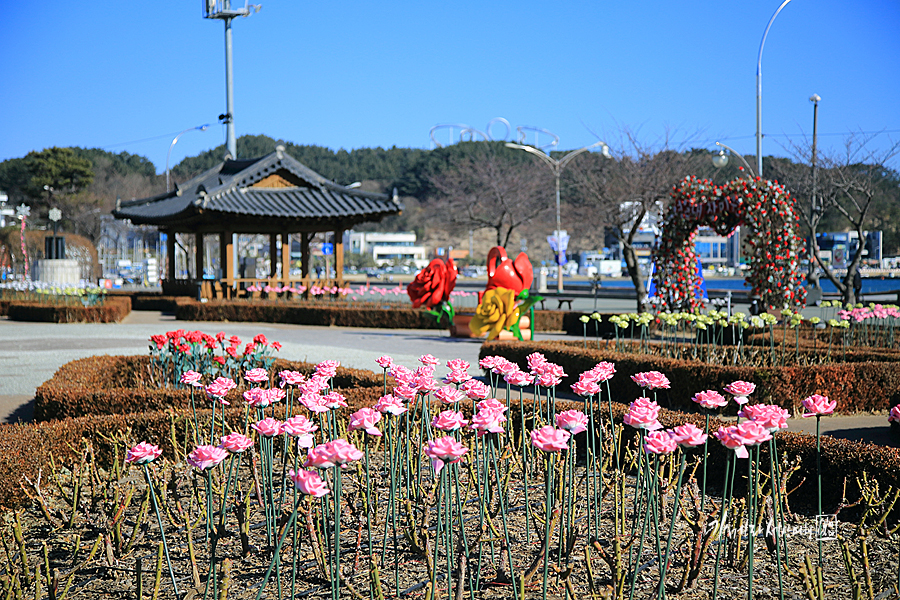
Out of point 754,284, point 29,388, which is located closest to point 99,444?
point 29,388

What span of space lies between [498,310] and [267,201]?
14.3 meters

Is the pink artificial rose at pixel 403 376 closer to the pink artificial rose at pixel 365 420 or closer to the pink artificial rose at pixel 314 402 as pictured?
the pink artificial rose at pixel 314 402

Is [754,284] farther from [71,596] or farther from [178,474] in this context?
[71,596]

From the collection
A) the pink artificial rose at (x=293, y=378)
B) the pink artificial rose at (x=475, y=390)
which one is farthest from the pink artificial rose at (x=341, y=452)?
the pink artificial rose at (x=293, y=378)

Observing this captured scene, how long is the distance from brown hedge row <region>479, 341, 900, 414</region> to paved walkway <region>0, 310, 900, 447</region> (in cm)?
21

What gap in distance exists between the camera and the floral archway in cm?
1286

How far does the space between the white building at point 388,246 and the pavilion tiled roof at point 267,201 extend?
2919 inches

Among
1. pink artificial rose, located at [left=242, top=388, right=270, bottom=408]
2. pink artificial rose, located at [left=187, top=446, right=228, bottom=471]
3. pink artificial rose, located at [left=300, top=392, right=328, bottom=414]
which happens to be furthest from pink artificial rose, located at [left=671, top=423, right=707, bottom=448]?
pink artificial rose, located at [left=242, top=388, right=270, bottom=408]

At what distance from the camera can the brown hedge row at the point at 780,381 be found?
7312 mm

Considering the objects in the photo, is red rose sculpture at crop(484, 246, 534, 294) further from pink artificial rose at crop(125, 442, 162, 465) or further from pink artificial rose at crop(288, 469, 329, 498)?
pink artificial rose at crop(288, 469, 329, 498)

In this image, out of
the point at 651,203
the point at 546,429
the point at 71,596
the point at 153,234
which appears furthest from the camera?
the point at 153,234

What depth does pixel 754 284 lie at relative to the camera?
13.1 m

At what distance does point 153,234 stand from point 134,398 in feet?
195

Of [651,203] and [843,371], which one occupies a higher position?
[651,203]
